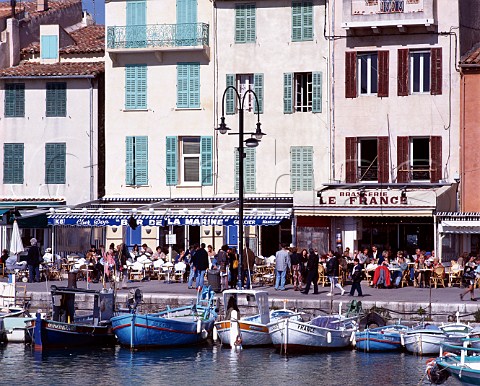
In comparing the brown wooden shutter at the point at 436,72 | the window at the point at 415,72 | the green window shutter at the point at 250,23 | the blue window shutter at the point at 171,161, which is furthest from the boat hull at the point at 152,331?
the green window shutter at the point at 250,23

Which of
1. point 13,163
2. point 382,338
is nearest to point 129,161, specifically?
point 13,163

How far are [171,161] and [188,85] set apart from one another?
2943 mm

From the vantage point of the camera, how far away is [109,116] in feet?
176

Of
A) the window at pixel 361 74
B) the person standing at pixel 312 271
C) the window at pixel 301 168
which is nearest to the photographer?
the person standing at pixel 312 271

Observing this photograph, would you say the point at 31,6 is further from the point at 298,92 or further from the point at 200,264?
the point at 200,264

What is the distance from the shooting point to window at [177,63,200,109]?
52.6 metres

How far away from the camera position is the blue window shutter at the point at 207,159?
172ft

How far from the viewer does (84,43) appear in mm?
57438

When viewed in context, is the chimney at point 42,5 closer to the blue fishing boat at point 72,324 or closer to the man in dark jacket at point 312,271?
the man in dark jacket at point 312,271

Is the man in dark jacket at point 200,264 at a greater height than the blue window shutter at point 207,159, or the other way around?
the blue window shutter at point 207,159

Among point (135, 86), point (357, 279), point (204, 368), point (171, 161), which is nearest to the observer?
point (204, 368)

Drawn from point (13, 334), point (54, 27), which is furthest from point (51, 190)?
point (13, 334)

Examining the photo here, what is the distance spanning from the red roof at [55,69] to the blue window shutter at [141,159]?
10.6ft

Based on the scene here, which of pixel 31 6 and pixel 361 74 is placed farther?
pixel 31 6
